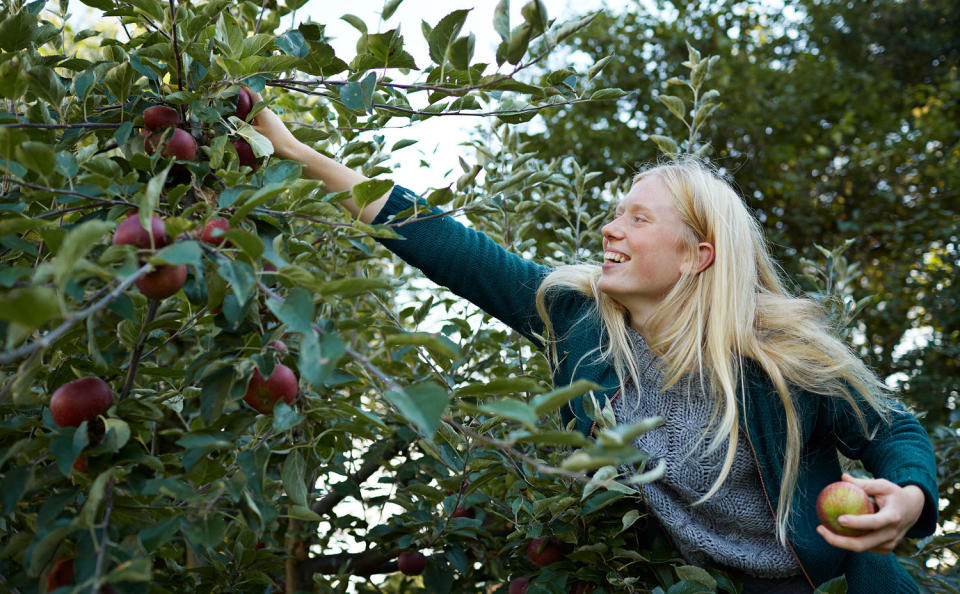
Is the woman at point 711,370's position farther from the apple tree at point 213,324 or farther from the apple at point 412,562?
the apple at point 412,562

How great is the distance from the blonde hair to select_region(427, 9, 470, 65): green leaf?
0.63 m

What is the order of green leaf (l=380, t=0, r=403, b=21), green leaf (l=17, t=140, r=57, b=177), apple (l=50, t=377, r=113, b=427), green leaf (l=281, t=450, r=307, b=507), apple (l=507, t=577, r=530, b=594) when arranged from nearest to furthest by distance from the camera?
green leaf (l=17, t=140, r=57, b=177) → apple (l=50, t=377, r=113, b=427) → green leaf (l=281, t=450, r=307, b=507) → green leaf (l=380, t=0, r=403, b=21) → apple (l=507, t=577, r=530, b=594)

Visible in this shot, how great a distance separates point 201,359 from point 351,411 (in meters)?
0.18

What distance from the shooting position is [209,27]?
3.75 ft

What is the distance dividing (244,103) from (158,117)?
14 centimetres

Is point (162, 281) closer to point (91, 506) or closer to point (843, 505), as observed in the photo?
point (91, 506)

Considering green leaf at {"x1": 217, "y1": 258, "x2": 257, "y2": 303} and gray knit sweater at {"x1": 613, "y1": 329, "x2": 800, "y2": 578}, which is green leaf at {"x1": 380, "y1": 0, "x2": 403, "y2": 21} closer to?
green leaf at {"x1": 217, "y1": 258, "x2": 257, "y2": 303}

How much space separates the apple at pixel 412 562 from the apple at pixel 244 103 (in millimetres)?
859

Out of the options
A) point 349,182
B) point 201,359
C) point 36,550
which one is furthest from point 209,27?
point 36,550

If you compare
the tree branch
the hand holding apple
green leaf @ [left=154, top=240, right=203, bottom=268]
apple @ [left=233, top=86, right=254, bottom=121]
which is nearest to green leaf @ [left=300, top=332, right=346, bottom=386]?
green leaf @ [left=154, top=240, right=203, bottom=268]

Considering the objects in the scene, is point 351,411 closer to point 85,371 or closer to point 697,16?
point 85,371

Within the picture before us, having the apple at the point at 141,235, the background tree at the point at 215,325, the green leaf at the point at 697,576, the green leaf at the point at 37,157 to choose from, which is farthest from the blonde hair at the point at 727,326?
the green leaf at the point at 37,157

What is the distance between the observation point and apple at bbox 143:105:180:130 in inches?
42.4

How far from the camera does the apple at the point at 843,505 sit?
3.92 feet
